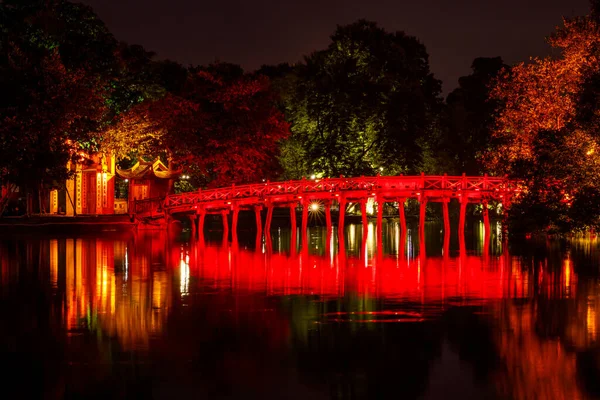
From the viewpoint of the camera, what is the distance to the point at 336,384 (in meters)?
15.2

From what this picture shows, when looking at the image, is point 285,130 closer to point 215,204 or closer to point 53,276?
point 215,204

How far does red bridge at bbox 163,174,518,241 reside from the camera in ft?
150

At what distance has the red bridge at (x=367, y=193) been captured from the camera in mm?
45844

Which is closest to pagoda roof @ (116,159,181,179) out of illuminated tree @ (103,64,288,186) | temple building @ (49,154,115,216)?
temple building @ (49,154,115,216)

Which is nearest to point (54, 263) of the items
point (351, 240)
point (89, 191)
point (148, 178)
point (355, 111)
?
point (351, 240)

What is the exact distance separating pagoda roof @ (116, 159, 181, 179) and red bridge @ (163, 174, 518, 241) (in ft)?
21.3

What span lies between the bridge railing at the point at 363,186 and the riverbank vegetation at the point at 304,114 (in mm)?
1850

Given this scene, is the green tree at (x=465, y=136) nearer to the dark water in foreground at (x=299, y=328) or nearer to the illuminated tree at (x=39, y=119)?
the illuminated tree at (x=39, y=119)

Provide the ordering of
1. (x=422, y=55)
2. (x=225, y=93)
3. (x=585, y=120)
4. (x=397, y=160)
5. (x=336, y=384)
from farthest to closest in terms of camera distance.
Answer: (x=422, y=55)
(x=397, y=160)
(x=225, y=93)
(x=585, y=120)
(x=336, y=384)

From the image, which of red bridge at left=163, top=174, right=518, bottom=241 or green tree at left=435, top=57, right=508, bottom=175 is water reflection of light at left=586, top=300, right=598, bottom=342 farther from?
green tree at left=435, top=57, right=508, bottom=175

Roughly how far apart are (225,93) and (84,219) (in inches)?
491

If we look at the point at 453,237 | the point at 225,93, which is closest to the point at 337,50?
the point at 225,93

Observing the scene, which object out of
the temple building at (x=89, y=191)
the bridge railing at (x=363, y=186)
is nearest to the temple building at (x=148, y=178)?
the temple building at (x=89, y=191)

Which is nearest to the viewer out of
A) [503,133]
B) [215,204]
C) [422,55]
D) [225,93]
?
[503,133]
